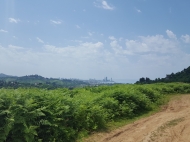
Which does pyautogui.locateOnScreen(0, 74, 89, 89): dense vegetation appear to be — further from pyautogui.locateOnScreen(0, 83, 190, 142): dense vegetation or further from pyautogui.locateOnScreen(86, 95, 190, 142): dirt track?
pyautogui.locateOnScreen(86, 95, 190, 142): dirt track

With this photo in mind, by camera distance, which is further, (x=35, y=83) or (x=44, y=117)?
(x=35, y=83)

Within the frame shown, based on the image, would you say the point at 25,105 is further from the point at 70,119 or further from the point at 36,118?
the point at 70,119

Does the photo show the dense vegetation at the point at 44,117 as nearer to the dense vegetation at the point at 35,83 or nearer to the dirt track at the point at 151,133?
the dirt track at the point at 151,133

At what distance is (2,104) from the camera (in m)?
7.90

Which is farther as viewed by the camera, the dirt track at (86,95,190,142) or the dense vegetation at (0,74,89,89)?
the dense vegetation at (0,74,89,89)

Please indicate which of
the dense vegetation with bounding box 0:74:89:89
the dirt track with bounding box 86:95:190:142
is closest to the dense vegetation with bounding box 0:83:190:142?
the dirt track with bounding box 86:95:190:142

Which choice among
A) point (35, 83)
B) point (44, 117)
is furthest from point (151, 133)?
point (35, 83)

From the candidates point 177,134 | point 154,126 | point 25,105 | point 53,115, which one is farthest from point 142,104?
point 25,105

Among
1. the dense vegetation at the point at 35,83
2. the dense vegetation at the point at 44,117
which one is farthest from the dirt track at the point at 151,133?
the dense vegetation at the point at 35,83

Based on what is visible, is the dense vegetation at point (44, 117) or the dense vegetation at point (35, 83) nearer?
the dense vegetation at point (44, 117)

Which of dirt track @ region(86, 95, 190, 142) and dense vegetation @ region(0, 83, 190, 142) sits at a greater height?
dense vegetation @ region(0, 83, 190, 142)

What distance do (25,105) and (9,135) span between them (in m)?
1.10

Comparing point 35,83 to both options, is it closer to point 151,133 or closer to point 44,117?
point 44,117

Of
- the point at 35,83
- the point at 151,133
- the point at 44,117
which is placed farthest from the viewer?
the point at 35,83
